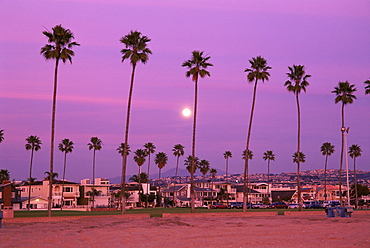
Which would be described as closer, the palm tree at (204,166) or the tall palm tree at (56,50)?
the tall palm tree at (56,50)

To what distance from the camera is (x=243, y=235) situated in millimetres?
27953

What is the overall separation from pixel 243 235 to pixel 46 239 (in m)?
10.2

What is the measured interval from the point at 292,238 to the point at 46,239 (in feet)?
40.0

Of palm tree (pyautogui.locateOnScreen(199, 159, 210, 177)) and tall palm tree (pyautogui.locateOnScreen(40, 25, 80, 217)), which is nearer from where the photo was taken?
tall palm tree (pyautogui.locateOnScreen(40, 25, 80, 217))

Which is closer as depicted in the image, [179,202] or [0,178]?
[0,178]

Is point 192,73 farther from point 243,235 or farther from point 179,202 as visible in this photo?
point 179,202

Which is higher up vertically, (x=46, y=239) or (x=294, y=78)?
(x=294, y=78)

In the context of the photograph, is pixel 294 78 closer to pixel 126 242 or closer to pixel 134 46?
pixel 134 46

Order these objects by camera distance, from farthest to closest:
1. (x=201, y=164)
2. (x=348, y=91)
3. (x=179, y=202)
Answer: (x=201, y=164) < (x=179, y=202) < (x=348, y=91)

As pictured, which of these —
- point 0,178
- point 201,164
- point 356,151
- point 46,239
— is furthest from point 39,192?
point 46,239

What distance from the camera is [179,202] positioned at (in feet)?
513

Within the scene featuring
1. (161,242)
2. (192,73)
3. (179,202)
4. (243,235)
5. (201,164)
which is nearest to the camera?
(161,242)

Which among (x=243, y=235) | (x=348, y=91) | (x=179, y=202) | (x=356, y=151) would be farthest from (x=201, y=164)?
(x=243, y=235)

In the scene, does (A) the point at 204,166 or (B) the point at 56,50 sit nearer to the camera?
(B) the point at 56,50
